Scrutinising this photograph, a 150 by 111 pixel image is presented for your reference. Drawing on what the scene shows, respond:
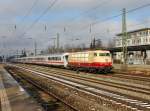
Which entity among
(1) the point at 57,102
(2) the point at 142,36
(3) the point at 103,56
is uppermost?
(2) the point at 142,36

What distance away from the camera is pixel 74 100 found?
18406 millimetres

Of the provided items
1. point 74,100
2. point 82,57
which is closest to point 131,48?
point 82,57

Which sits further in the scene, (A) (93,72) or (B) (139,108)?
(A) (93,72)

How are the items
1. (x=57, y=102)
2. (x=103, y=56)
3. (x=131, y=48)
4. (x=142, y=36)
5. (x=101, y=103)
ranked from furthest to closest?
(x=142, y=36), (x=131, y=48), (x=103, y=56), (x=57, y=102), (x=101, y=103)

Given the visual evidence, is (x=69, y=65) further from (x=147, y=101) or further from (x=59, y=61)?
(x=147, y=101)

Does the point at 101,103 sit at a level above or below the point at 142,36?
below

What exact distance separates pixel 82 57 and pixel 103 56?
5.29 m

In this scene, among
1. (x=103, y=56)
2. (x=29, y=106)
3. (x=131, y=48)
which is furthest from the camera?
(x=131, y=48)

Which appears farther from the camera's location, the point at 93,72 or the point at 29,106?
the point at 93,72

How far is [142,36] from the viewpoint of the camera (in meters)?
137

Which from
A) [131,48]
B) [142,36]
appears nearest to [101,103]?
[131,48]

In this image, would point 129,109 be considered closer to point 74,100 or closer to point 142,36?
point 74,100

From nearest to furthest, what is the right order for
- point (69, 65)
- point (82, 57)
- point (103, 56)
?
point (103, 56) < point (82, 57) < point (69, 65)

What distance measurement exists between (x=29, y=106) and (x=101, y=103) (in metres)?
3.53
